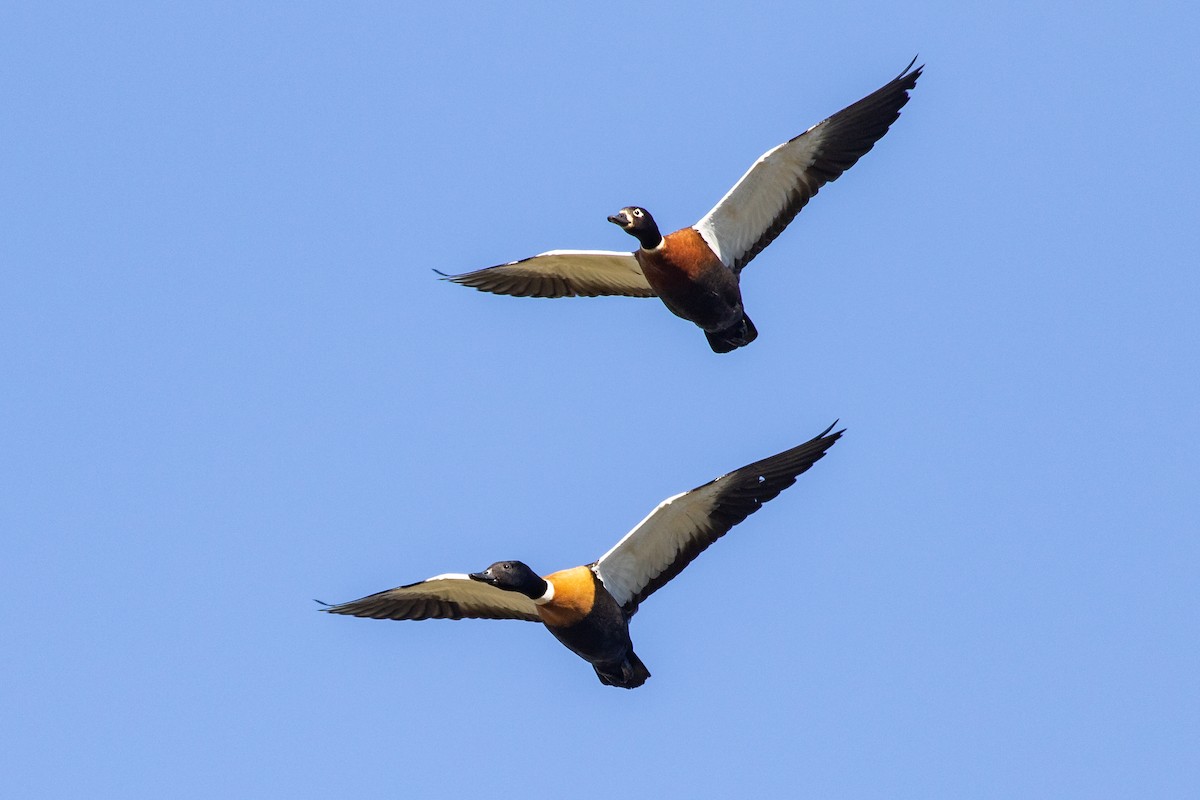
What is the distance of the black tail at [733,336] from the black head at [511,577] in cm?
402

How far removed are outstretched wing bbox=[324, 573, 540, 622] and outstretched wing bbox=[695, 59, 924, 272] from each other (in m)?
4.82

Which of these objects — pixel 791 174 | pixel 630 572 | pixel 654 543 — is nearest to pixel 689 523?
pixel 654 543

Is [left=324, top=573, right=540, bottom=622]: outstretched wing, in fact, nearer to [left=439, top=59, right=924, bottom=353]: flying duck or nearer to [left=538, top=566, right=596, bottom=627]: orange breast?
[left=538, top=566, right=596, bottom=627]: orange breast

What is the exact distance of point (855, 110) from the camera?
786 inches

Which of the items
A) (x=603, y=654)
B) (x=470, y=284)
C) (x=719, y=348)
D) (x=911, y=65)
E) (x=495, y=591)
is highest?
(x=470, y=284)

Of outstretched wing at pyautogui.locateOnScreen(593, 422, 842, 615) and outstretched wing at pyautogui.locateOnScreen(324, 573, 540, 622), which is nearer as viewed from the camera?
outstretched wing at pyautogui.locateOnScreen(593, 422, 842, 615)

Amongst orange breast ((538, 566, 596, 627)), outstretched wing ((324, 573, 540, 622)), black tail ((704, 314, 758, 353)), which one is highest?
black tail ((704, 314, 758, 353))

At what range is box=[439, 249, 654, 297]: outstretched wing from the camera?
71.0 ft

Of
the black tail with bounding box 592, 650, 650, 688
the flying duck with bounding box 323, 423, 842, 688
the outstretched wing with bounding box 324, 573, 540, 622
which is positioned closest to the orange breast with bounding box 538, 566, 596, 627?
the flying duck with bounding box 323, 423, 842, 688

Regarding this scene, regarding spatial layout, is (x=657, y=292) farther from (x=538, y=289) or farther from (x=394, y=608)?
(x=394, y=608)

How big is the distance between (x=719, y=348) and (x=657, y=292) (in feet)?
3.76

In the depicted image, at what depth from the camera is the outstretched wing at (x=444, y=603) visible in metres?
19.7

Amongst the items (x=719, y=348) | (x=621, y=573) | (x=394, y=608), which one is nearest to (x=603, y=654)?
(x=621, y=573)

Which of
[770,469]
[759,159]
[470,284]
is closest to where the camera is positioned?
[770,469]
